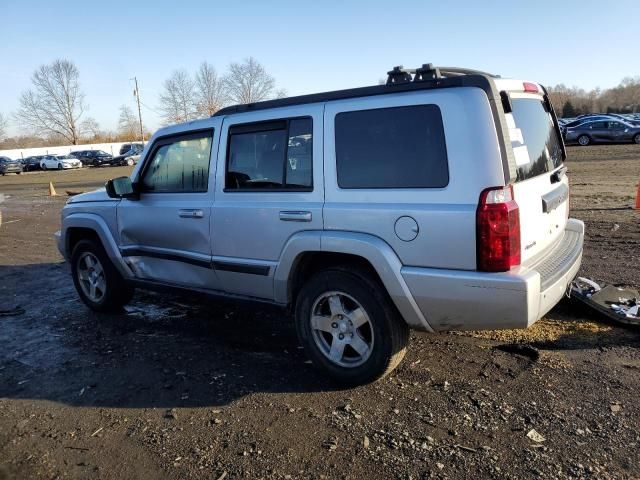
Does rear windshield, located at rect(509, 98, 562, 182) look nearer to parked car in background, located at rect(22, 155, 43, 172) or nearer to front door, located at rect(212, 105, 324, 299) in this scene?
front door, located at rect(212, 105, 324, 299)

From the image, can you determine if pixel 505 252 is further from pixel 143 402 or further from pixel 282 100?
pixel 143 402

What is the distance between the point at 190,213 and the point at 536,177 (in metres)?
2.79

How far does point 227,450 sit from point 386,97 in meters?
2.43

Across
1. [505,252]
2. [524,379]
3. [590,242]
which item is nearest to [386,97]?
[505,252]

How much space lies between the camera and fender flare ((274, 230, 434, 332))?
3418mm

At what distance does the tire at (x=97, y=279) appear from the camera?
222 inches

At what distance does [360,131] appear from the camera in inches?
143

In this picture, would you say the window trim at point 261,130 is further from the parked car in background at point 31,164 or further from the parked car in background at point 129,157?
the parked car in background at point 31,164

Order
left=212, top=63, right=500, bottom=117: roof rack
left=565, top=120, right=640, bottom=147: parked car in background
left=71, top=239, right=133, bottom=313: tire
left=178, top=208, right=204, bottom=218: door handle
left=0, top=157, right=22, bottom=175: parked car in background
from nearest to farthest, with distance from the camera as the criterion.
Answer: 1. left=212, top=63, right=500, bottom=117: roof rack
2. left=178, top=208, right=204, bottom=218: door handle
3. left=71, top=239, right=133, bottom=313: tire
4. left=565, top=120, right=640, bottom=147: parked car in background
5. left=0, top=157, right=22, bottom=175: parked car in background

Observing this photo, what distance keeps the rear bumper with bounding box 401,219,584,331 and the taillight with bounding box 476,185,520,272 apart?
0.25 ft

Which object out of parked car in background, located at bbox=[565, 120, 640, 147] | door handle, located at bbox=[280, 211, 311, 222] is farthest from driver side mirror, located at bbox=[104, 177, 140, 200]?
parked car in background, located at bbox=[565, 120, 640, 147]

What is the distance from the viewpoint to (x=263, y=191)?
163 inches

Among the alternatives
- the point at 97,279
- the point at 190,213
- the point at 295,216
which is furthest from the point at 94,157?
the point at 295,216

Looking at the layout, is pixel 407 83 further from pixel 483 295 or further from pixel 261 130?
pixel 483 295
